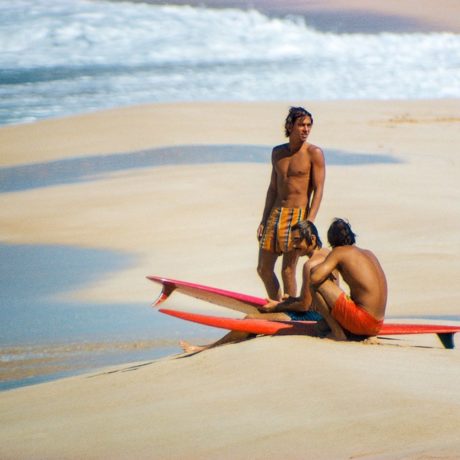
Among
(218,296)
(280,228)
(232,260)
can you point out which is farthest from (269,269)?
(232,260)

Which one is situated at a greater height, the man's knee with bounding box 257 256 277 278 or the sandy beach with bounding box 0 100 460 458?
the man's knee with bounding box 257 256 277 278

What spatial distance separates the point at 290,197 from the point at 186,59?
2597 cm

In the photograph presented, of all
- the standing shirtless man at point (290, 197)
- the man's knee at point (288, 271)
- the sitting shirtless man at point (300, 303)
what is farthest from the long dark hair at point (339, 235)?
the man's knee at point (288, 271)

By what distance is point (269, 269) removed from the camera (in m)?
8.02

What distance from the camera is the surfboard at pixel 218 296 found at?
762 cm

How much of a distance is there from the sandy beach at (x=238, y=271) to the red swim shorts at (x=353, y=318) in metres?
0.10

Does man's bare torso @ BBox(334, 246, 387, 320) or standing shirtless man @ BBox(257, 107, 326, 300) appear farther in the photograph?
standing shirtless man @ BBox(257, 107, 326, 300)

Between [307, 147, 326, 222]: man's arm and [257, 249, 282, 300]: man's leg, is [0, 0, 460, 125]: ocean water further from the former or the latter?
[307, 147, 326, 222]: man's arm

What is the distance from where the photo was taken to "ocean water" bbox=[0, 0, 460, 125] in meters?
26.4

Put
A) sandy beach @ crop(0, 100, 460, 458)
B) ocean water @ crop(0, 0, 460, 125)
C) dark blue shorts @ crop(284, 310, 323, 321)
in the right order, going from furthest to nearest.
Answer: ocean water @ crop(0, 0, 460, 125) → dark blue shorts @ crop(284, 310, 323, 321) → sandy beach @ crop(0, 100, 460, 458)

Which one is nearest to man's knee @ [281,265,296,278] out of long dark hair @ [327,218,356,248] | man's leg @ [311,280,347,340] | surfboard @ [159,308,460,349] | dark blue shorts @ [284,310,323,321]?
dark blue shorts @ [284,310,323,321]

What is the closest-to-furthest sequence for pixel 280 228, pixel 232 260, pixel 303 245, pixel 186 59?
pixel 303 245 → pixel 280 228 → pixel 232 260 → pixel 186 59

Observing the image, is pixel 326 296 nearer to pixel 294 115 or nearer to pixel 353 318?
pixel 353 318

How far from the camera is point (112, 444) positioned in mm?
5445
